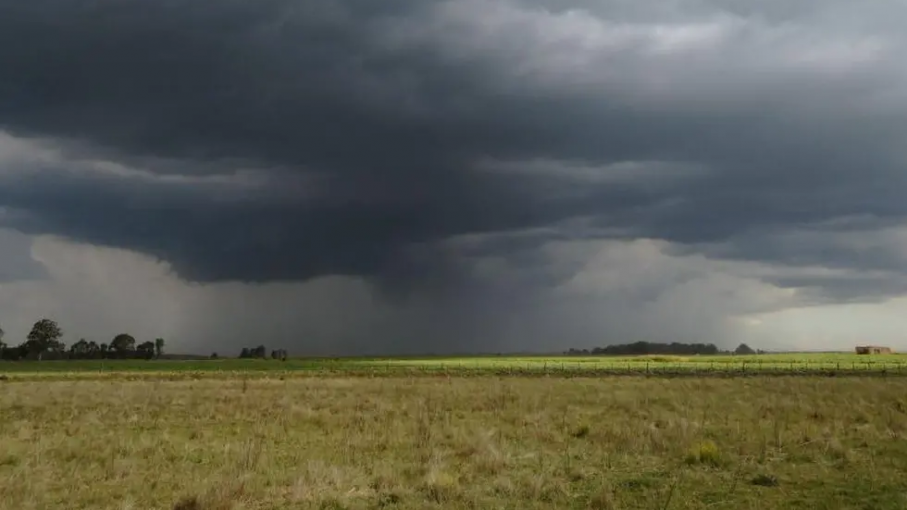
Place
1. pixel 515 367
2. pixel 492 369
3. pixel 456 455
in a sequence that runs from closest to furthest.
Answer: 1. pixel 456 455
2. pixel 492 369
3. pixel 515 367

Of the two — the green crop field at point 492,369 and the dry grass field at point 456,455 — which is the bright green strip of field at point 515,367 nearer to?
the green crop field at point 492,369

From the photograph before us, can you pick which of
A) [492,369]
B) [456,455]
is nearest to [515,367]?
[492,369]

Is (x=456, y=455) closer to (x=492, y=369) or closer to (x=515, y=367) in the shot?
(x=492, y=369)

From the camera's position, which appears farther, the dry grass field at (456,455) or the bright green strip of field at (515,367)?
the bright green strip of field at (515,367)

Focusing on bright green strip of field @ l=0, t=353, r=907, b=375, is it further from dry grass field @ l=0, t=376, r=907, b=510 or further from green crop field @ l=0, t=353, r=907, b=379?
dry grass field @ l=0, t=376, r=907, b=510

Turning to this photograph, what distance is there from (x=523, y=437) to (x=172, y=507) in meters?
12.3

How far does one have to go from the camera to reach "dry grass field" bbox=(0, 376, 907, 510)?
44.4ft

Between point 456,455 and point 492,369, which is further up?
point 456,455

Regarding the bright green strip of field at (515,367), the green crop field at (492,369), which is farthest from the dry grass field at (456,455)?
the bright green strip of field at (515,367)

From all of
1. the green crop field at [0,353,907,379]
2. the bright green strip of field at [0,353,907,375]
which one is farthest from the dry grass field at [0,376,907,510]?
the bright green strip of field at [0,353,907,375]

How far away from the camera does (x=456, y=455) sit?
1922 cm

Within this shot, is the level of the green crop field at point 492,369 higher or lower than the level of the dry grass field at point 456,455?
lower

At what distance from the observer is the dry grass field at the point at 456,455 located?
1352cm

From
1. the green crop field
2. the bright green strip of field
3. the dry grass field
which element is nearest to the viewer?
the dry grass field
